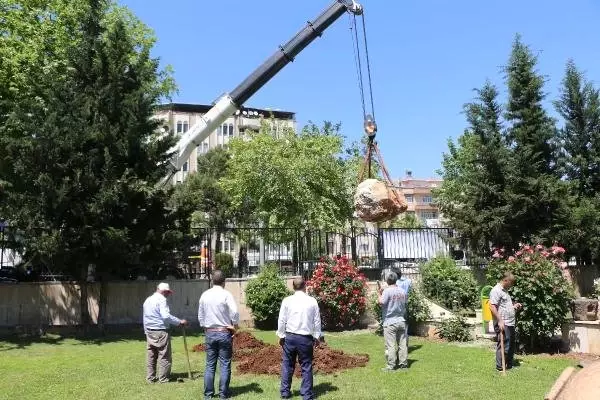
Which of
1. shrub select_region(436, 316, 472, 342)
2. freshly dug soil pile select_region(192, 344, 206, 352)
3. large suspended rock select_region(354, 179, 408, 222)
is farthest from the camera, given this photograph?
large suspended rock select_region(354, 179, 408, 222)

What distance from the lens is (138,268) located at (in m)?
17.7

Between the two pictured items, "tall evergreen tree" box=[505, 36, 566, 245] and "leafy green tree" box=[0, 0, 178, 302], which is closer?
"leafy green tree" box=[0, 0, 178, 302]

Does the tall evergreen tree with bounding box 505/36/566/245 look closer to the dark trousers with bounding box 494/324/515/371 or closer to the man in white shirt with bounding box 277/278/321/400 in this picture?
the dark trousers with bounding box 494/324/515/371

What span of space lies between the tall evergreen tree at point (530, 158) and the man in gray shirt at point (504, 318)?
1107 cm

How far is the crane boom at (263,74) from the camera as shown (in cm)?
2255

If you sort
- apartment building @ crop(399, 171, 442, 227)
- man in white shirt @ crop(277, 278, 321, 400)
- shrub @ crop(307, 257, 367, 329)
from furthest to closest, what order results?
apartment building @ crop(399, 171, 442, 227), shrub @ crop(307, 257, 367, 329), man in white shirt @ crop(277, 278, 321, 400)

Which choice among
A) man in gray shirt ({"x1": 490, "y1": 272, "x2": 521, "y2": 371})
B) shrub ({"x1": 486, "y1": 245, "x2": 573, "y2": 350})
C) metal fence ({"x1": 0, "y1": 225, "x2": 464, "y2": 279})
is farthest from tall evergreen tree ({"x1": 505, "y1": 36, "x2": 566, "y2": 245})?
man in gray shirt ({"x1": 490, "y1": 272, "x2": 521, "y2": 371})

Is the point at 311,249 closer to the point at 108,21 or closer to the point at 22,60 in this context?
the point at 22,60

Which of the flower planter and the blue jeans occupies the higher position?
the flower planter

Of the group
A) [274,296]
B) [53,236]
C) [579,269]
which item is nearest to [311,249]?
[274,296]

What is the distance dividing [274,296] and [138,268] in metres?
4.26

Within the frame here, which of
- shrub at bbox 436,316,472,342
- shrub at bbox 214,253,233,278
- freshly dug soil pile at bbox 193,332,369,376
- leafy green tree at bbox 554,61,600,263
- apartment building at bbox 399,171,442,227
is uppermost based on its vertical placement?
apartment building at bbox 399,171,442,227

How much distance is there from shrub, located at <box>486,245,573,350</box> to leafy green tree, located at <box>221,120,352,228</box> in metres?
20.1

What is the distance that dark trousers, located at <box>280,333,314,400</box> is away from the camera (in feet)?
27.3
